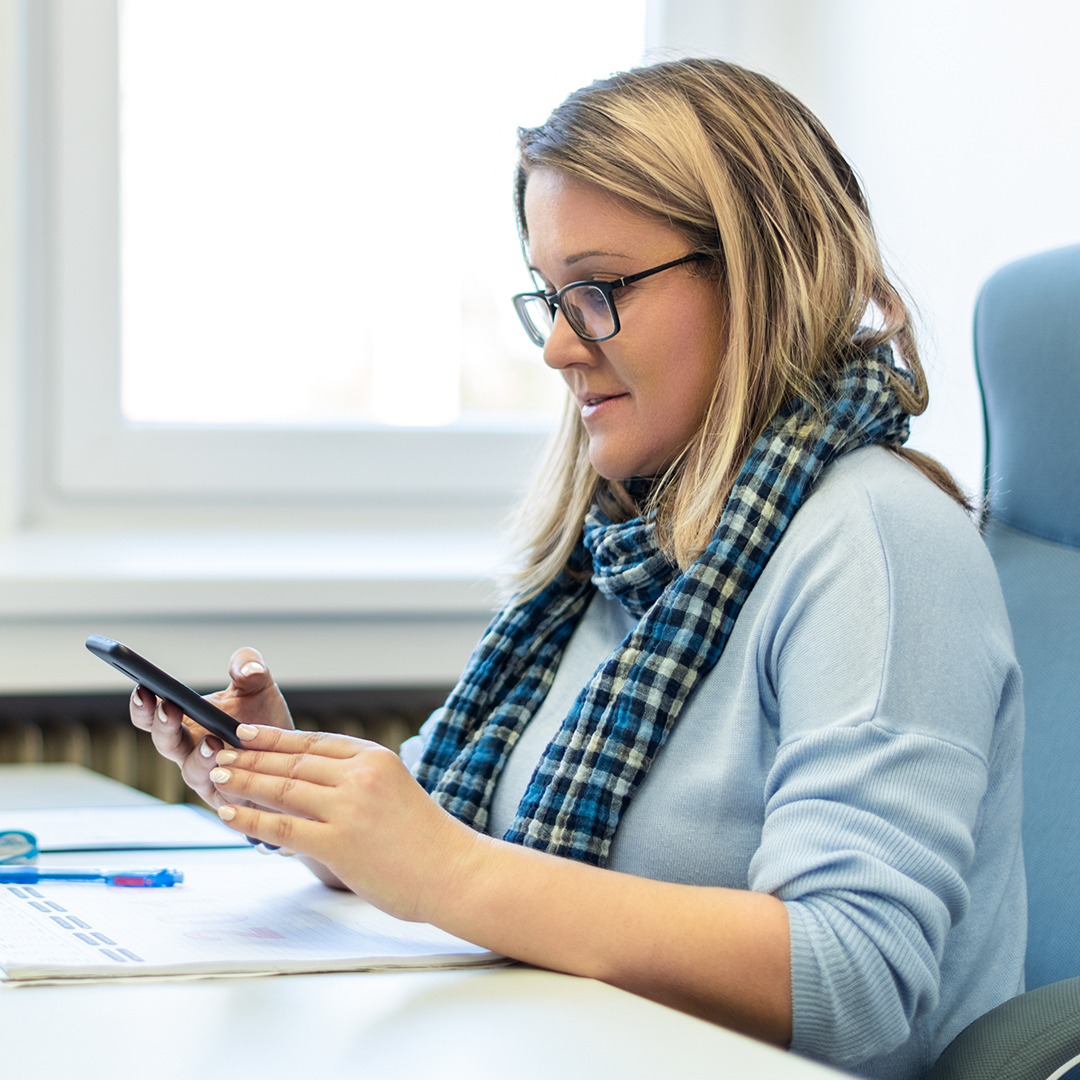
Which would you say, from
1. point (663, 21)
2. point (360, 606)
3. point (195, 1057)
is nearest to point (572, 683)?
point (195, 1057)

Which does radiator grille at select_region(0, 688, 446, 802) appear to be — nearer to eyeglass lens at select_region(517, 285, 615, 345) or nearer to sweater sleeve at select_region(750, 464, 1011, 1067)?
eyeglass lens at select_region(517, 285, 615, 345)

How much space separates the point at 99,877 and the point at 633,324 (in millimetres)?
601

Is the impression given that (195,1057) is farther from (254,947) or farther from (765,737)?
(765,737)

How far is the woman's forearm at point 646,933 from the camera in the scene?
73cm

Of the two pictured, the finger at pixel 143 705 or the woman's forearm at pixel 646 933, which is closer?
the woman's forearm at pixel 646 933

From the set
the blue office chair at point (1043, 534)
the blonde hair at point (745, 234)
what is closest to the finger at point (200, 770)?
the blonde hair at point (745, 234)

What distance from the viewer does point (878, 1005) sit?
0.73m

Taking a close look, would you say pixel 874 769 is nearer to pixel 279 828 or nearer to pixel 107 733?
pixel 279 828

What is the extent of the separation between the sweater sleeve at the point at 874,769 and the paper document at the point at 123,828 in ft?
1.71

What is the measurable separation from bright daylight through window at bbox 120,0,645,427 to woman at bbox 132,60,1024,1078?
856 mm

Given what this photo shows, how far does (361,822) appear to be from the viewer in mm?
752

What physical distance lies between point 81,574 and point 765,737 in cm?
111

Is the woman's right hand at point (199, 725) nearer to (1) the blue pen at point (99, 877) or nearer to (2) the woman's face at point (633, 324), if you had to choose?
(1) the blue pen at point (99, 877)

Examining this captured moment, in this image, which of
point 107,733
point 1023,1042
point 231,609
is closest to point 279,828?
point 1023,1042
